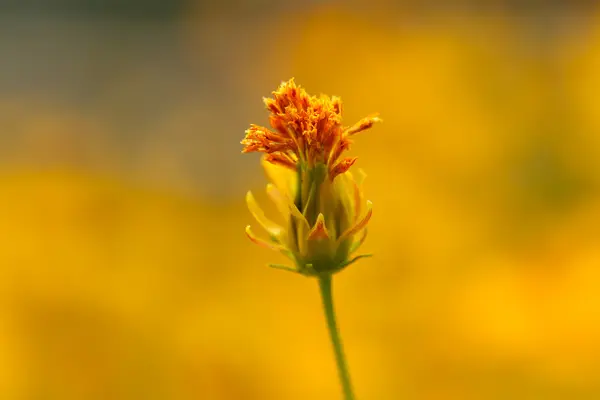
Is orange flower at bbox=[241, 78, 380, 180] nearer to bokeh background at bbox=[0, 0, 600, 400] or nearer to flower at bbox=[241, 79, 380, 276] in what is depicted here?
flower at bbox=[241, 79, 380, 276]

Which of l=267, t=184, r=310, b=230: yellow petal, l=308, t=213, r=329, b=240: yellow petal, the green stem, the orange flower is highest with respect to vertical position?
the orange flower

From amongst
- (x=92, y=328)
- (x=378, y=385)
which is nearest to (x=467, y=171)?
(x=378, y=385)

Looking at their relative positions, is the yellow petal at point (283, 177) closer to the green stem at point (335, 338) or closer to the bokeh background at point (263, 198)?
→ the green stem at point (335, 338)

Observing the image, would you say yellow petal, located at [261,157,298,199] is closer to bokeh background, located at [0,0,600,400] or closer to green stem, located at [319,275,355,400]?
green stem, located at [319,275,355,400]

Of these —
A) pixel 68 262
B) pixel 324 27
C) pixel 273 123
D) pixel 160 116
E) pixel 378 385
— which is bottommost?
pixel 378 385

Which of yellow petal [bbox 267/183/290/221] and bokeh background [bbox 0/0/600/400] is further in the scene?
bokeh background [bbox 0/0/600/400]

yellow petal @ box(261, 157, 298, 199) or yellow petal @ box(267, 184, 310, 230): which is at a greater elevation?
yellow petal @ box(261, 157, 298, 199)

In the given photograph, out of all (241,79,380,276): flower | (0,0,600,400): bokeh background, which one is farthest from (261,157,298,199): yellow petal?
(0,0,600,400): bokeh background

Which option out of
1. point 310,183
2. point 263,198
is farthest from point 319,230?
point 263,198

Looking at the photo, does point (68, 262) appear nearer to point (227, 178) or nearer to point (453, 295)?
point (227, 178)
